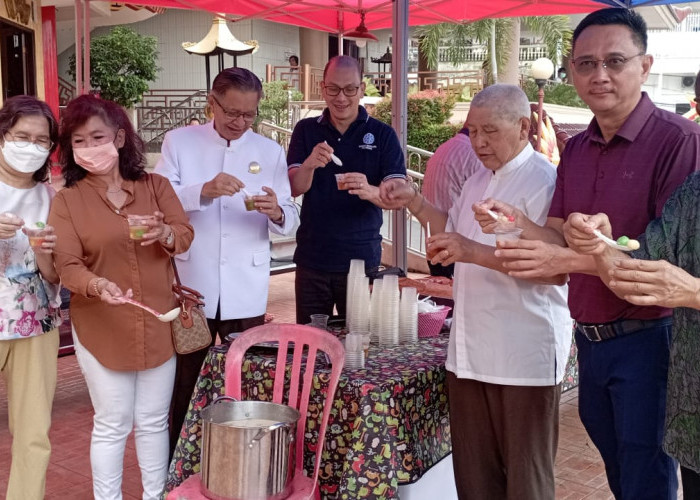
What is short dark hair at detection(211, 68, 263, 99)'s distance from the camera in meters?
3.34

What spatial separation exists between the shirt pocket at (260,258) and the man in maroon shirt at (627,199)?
59.1 inches

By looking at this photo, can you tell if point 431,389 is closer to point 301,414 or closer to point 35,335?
point 301,414

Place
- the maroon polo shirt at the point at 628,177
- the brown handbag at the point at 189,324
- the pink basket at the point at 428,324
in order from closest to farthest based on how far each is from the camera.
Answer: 1. the maroon polo shirt at the point at 628,177
2. the brown handbag at the point at 189,324
3. the pink basket at the point at 428,324

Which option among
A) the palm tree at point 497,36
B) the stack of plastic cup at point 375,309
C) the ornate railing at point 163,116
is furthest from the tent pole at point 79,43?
the palm tree at point 497,36

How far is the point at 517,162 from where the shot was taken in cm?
262

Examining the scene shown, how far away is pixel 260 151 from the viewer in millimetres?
3588

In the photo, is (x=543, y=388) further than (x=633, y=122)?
Yes

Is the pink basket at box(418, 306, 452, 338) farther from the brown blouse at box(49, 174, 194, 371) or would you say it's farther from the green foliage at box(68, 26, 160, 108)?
the green foliage at box(68, 26, 160, 108)

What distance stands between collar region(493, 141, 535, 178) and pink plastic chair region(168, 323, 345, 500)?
86 cm

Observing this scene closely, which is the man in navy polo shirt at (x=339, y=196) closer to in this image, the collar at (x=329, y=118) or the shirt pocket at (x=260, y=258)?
the collar at (x=329, y=118)

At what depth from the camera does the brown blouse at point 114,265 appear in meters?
2.89

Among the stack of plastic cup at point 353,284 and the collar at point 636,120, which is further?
the stack of plastic cup at point 353,284

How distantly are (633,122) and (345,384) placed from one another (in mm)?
1312

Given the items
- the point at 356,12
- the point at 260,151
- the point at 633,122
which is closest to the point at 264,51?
the point at 356,12
